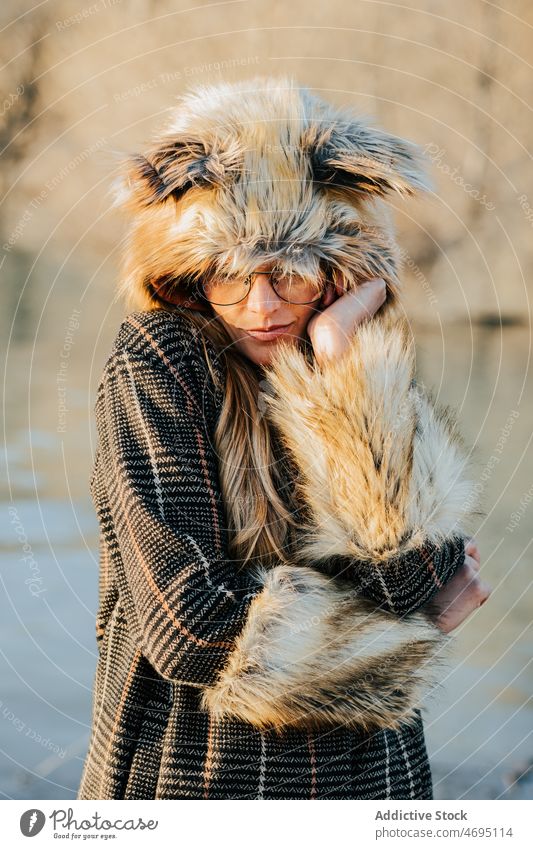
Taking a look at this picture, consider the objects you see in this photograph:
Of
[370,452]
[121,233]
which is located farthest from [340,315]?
[121,233]

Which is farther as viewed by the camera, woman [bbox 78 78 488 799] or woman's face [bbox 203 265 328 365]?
woman's face [bbox 203 265 328 365]

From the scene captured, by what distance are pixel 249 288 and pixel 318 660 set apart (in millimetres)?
A: 332

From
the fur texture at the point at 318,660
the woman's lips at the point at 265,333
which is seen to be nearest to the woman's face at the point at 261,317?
the woman's lips at the point at 265,333

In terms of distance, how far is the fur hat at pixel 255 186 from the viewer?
736 millimetres

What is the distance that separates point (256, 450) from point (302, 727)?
229mm

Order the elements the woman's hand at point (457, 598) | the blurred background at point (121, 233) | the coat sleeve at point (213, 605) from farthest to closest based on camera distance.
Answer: the blurred background at point (121, 233)
the woman's hand at point (457, 598)
the coat sleeve at point (213, 605)

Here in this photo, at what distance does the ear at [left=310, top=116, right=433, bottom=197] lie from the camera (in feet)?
2.47

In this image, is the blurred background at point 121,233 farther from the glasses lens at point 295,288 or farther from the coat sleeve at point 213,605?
the coat sleeve at point 213,605

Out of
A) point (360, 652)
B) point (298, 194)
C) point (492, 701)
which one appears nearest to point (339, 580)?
point (360, 652)

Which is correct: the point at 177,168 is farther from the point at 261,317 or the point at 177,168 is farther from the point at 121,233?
the point at 121,233

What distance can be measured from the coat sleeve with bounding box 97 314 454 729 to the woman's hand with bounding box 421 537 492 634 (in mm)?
27

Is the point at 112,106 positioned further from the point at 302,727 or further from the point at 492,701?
the point at 492,701

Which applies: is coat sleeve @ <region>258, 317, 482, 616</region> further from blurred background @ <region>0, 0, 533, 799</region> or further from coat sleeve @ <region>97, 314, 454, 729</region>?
blurred background @ <region>0, 0, 533, 799</region>

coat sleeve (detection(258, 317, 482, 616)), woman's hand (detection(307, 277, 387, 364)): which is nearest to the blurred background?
woman's hand (detection(307, 277, 387, 364))
